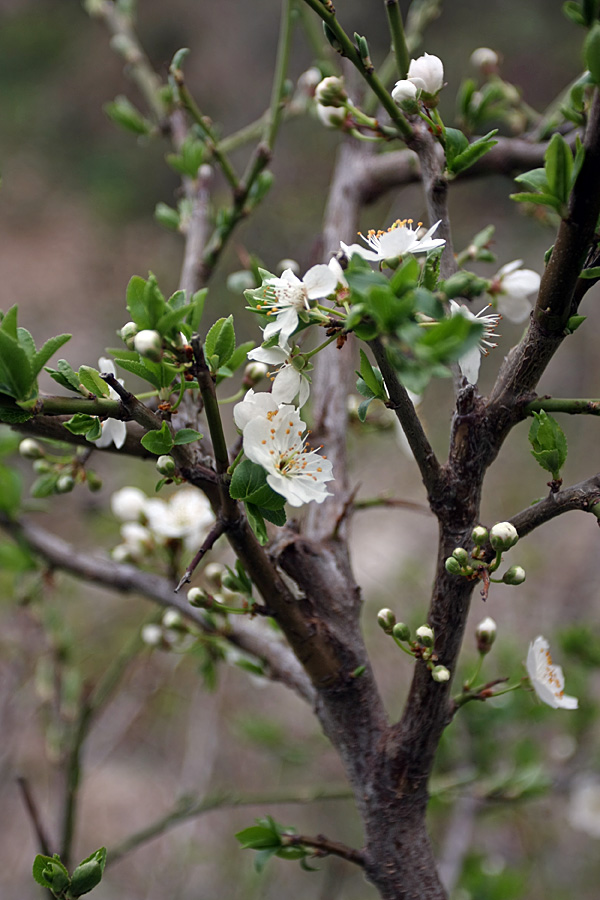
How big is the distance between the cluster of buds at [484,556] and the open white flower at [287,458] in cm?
9

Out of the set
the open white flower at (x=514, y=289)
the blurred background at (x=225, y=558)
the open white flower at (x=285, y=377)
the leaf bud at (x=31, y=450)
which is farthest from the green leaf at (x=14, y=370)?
the blurred background at (x=225, y=558)

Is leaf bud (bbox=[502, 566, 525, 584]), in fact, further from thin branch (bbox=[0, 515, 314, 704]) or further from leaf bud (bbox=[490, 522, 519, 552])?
thin branch (bbox=[0, 515, 314, 704])

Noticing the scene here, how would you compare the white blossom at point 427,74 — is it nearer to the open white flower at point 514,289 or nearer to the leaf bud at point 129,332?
the open white flower at point 514,289

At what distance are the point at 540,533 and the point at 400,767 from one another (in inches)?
87.1

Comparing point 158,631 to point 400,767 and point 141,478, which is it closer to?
point 400,767

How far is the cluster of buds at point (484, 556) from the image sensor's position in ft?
1.24

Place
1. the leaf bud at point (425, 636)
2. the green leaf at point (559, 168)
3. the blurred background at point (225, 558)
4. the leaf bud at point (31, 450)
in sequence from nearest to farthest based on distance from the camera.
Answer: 1. the green leaf at point (559, 168)
2. the leaf bud at point (425, 636)
3. the leaf bud at point (31, 450)
4. the blurred background at point (225, 558)

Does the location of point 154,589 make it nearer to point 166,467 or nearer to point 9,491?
point 9,491

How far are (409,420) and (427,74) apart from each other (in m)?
0.24

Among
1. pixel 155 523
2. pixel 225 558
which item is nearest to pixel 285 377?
pixel 155 523

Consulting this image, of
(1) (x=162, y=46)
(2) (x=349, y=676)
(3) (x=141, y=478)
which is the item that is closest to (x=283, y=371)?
(2) (x=349, y=676)

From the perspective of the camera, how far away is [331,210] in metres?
0.84

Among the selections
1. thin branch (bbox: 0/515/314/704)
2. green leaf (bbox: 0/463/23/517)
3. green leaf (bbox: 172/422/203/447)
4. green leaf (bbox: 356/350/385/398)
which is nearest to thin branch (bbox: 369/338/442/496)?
green leaf (bbox: 356/350/385/398)

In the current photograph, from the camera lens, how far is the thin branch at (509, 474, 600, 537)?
0.37 m
